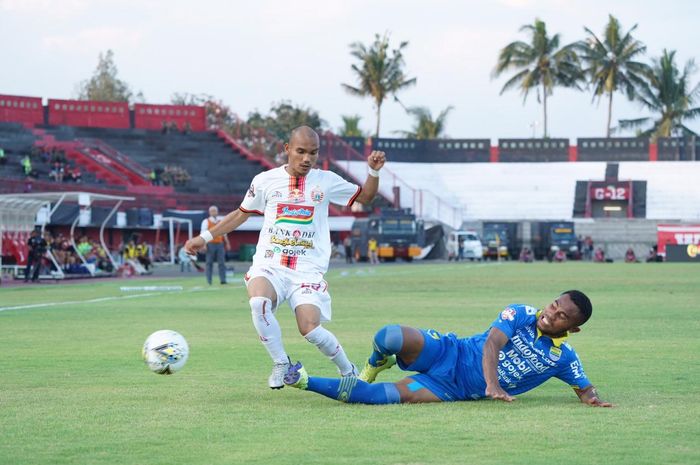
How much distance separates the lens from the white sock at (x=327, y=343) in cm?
958

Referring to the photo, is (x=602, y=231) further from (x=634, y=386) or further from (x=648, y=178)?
(x=634, y=386)

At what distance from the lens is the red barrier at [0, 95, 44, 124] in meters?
72.6

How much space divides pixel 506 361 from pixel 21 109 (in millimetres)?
67943

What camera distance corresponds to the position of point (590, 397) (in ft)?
29.1

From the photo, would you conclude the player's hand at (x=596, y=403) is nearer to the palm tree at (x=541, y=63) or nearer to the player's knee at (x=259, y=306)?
the player's knee at (x=259, y=306)

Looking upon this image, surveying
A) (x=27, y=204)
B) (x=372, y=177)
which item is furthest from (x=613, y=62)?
(x=372, y=177)

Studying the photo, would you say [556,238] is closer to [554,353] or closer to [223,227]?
[223,227]

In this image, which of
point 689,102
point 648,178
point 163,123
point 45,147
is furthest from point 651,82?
point 45,147

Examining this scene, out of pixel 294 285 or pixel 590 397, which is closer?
pixel 590 397

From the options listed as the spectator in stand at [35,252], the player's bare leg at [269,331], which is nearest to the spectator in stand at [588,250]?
the spectator in stand at [35,252]

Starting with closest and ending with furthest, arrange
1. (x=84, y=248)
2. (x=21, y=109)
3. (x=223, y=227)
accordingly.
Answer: (x=223, y=227) → (x=84, y=248) → (x=21, y=109)

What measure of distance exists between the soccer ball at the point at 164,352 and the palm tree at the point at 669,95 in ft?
316

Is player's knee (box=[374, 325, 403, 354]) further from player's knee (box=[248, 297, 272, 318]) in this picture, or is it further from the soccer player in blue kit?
player's knee (box=[248, 297, 272, 318])

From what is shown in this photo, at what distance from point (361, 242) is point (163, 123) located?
17.9m
